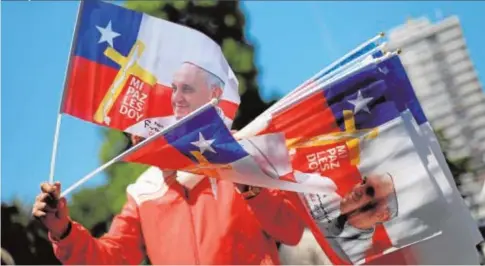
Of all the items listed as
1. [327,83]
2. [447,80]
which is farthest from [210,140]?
[447,80]

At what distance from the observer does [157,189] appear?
138 inches

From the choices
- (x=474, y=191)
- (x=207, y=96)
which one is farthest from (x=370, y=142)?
(x=474, y=191)

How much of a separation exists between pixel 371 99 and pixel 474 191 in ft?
5.77

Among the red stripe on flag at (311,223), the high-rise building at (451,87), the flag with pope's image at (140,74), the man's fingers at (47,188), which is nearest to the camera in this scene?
the man's fingers at (47,188)

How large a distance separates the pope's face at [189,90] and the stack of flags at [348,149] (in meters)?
0.05

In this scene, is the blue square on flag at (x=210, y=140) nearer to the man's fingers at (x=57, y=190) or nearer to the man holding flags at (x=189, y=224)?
the man holding flags at (x=189, y=224)

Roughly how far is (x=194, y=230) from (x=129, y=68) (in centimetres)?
73

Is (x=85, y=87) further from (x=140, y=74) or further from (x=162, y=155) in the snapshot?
(x=162, y=155)

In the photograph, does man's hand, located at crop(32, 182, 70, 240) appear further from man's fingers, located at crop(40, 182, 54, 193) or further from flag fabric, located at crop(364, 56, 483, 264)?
flag fabric, located at crop(364, 56, 483, 264)

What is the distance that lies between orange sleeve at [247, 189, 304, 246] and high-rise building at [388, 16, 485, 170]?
1604mm

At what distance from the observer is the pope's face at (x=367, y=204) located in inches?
129

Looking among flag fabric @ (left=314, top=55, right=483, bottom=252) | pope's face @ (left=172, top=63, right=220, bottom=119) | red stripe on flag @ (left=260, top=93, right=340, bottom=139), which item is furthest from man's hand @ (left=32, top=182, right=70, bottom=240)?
flag fabric @ (left=314, top=55, right=483, bottom=252)

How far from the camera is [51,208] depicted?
304 centimetres

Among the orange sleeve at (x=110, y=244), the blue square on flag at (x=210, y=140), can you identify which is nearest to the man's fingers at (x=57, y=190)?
the orange sleeve at (x=110, y=244)
